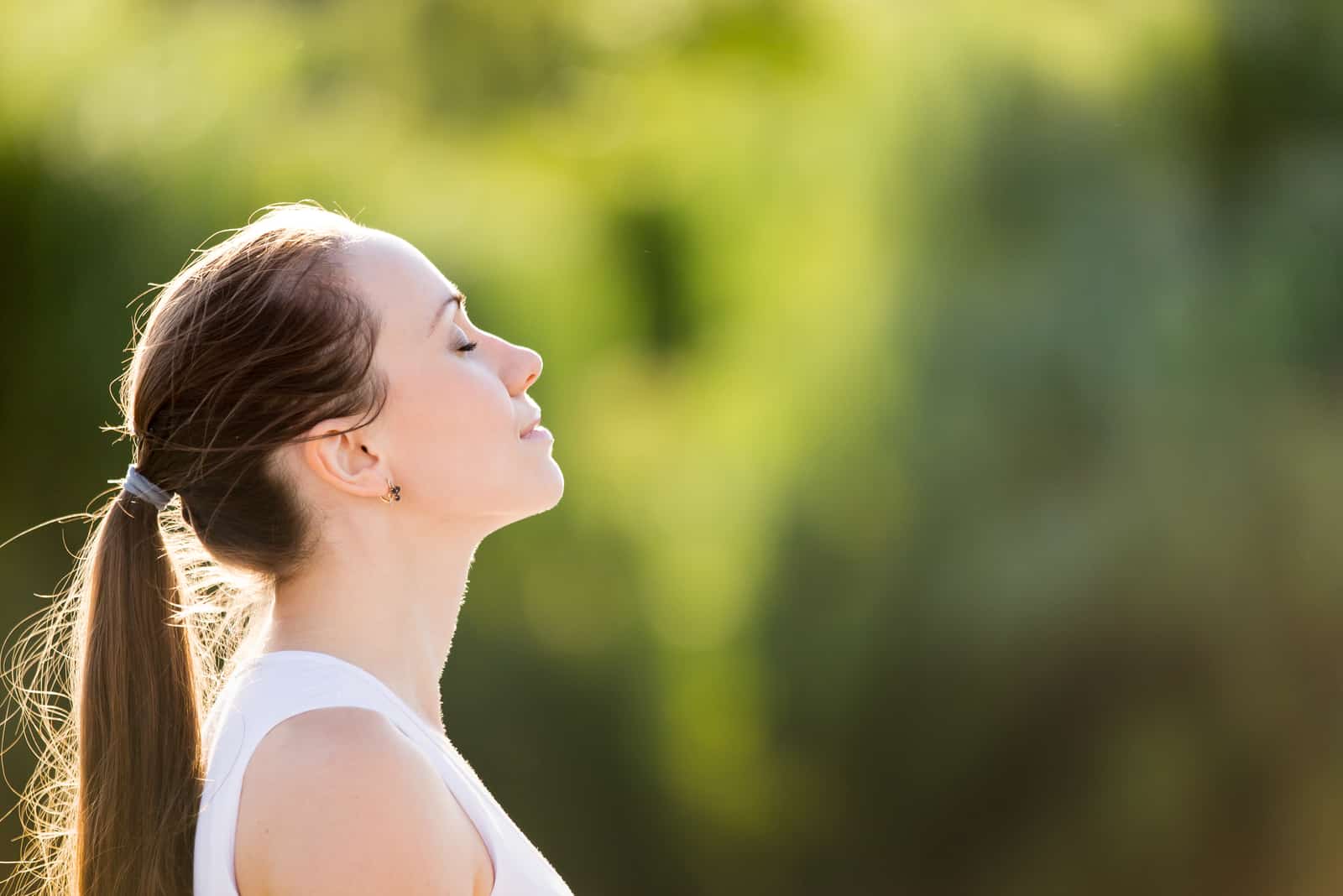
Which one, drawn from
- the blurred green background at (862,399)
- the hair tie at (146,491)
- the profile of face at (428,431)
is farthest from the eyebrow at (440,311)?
the blurred green background at (862,399)

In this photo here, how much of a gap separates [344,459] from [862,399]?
1476mm

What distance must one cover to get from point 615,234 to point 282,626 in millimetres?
1495

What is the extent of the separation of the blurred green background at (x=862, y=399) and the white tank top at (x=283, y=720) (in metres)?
1.36

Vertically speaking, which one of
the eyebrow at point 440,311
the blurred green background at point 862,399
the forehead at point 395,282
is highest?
the forehead at point 395,282

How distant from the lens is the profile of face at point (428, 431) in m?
0.76

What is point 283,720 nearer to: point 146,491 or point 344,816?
point 344,816

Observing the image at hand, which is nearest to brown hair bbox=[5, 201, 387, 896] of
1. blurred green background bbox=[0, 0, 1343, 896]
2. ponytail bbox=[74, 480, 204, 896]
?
ponytail bbox=[74, 480, 204, 896]

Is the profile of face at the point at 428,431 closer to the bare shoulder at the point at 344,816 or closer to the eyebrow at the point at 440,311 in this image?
the eyebrow at the point at 440,311

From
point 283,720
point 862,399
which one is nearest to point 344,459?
point 283,720

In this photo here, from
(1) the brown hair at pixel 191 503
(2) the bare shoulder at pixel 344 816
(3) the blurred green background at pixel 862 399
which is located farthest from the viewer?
(3) the blurred green background at pixel 862 399

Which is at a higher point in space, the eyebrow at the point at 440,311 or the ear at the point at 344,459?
the eyebrow at the point at 440,311

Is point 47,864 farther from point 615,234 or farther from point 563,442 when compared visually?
point 615,234

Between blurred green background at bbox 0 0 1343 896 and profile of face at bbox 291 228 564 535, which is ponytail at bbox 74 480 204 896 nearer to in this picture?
profile of face at bbox 291 228 564 535

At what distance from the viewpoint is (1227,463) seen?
2.14m
